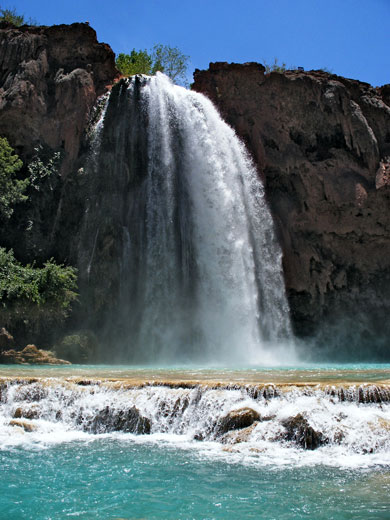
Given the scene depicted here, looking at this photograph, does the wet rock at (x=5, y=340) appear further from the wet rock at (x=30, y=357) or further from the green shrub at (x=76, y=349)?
the green shrub at (x=76, y=349)

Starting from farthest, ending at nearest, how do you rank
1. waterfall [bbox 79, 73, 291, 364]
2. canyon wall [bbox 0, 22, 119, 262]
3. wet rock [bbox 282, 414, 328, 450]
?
canyon wall [bbox 0, 22, 119, 262], waterfall [bbox 79, 73, 291, 364], wet rock [bbox 282, 414, 328, 450]

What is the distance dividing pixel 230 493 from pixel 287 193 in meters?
21.5

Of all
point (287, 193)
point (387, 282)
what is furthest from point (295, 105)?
point (387, 282)

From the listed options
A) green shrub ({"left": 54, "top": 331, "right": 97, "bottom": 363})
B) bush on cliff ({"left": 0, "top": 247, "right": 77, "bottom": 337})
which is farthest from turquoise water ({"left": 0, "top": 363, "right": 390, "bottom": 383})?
bush on cliff ({"left": 0, "top": 247, "right": 77, "bottom": 337})

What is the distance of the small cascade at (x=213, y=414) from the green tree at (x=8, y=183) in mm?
13588

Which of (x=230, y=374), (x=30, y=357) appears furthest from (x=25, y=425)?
(x=30, y=357)

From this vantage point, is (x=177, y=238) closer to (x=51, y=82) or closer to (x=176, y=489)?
(x=51, y=82)

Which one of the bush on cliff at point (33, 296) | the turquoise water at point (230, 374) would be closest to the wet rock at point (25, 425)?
the turquoise water at point (230, 374)

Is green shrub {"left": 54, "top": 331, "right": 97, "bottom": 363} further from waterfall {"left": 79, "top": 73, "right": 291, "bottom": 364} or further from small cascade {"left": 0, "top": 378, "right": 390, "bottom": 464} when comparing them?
small cascade {"left": 0, "top": 378, "right": 390, "bottom": 464}

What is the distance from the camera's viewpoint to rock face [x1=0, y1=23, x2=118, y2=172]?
24.5m

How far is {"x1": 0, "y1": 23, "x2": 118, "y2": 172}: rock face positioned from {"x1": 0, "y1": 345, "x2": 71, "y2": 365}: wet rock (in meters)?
8.83

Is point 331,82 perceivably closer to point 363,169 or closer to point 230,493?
point 363,169

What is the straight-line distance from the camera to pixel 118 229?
23.1 meters

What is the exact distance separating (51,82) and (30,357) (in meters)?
13.9
